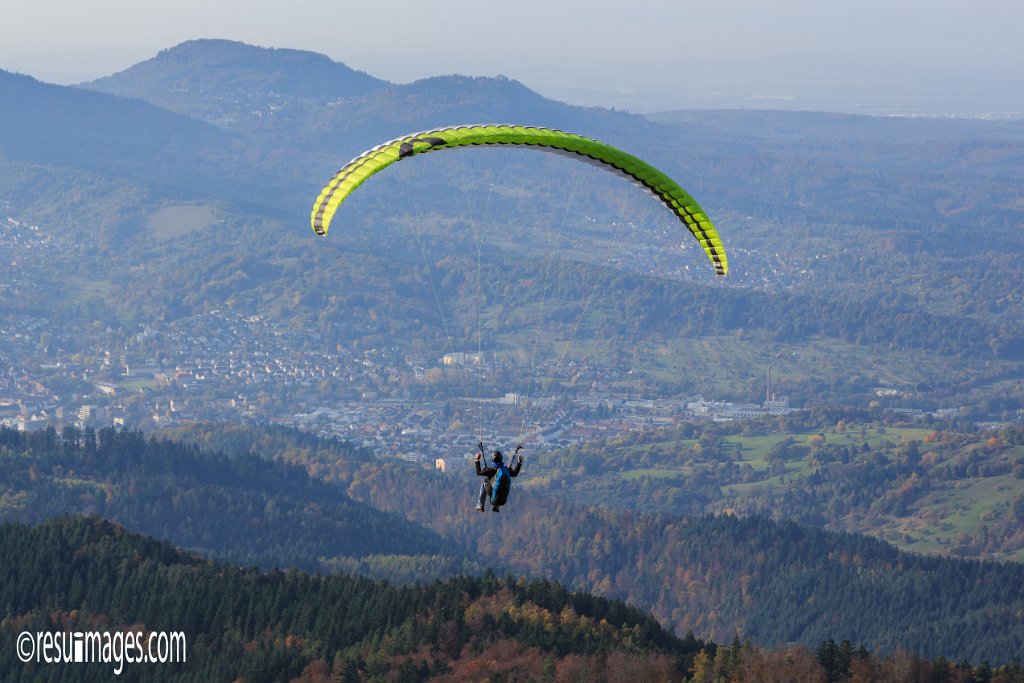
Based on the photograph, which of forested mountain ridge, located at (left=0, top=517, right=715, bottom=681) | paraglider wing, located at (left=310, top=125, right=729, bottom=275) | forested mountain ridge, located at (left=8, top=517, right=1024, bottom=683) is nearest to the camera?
paraglider wing, located at (left=310, top=125, right=729, bottom=275)

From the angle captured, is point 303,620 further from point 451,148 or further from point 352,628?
point 451,148

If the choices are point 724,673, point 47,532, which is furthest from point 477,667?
point 47,532

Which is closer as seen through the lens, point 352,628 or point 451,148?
point 451,148

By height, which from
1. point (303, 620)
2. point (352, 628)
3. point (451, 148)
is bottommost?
point (303, 620)

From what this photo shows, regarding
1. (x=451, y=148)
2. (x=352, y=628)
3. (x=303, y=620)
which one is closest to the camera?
(x=451, y=148)

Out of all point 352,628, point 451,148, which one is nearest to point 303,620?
point 352,628

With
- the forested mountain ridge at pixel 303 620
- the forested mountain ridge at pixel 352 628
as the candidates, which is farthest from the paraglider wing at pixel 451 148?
the forested mountain ridge at pixel 303 620

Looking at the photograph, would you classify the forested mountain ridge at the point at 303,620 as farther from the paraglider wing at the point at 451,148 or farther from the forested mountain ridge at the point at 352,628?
the paraglider wing at the point at 451,148

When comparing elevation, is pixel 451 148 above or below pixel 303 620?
above

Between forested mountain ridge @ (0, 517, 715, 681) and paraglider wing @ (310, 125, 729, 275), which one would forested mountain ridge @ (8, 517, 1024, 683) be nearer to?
forested mountain ridge @ (0, 517, 715, 681)

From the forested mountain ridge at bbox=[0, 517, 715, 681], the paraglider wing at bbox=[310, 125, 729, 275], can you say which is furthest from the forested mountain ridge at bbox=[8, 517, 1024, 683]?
the paraglider wing at bbox=[310, 125, 729, 275]

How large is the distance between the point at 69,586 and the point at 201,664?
65.3ft

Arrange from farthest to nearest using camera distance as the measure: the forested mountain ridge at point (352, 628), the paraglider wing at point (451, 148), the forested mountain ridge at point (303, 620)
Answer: the forested mountain ridge at point (303, 620), the forested mountain ridge at point (352, 628), the paraglider wing at point (451, 148)

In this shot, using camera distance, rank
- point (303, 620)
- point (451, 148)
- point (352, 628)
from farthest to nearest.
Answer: point (303, 620) < point (352, 628) < point (451, 148)
